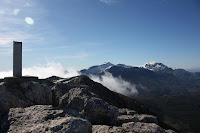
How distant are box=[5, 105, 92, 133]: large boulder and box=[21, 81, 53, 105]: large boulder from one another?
807cm

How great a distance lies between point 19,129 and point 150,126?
24.6 ft

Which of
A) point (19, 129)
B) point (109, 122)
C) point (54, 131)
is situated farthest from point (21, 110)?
point (109, 122)

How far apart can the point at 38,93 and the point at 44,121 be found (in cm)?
1405

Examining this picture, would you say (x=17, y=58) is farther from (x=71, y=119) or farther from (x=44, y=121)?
(x=71, y=119)

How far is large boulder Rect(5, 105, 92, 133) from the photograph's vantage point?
8.62 meters

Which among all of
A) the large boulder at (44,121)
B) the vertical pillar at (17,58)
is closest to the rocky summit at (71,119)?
the large boulder at (44,121)

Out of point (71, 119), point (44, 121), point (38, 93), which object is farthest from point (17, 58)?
point (71, 119)

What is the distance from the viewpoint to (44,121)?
9672mm

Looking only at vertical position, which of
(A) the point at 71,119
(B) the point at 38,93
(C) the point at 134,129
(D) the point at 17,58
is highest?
(D) the point at 17,58

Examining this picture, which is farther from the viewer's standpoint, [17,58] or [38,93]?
[17,58]

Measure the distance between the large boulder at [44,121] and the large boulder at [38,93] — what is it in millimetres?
8068

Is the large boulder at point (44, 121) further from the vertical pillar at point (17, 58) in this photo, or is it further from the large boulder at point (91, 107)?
the vertical pillar at point (17, 58)

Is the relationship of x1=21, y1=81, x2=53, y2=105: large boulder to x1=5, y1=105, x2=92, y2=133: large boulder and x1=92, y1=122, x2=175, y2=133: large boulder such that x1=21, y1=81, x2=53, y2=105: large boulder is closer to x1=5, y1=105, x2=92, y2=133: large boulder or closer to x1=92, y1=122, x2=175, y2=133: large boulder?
x1=5, y1=105, x2=92, y2=133: large boulder

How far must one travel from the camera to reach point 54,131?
27.6ft
